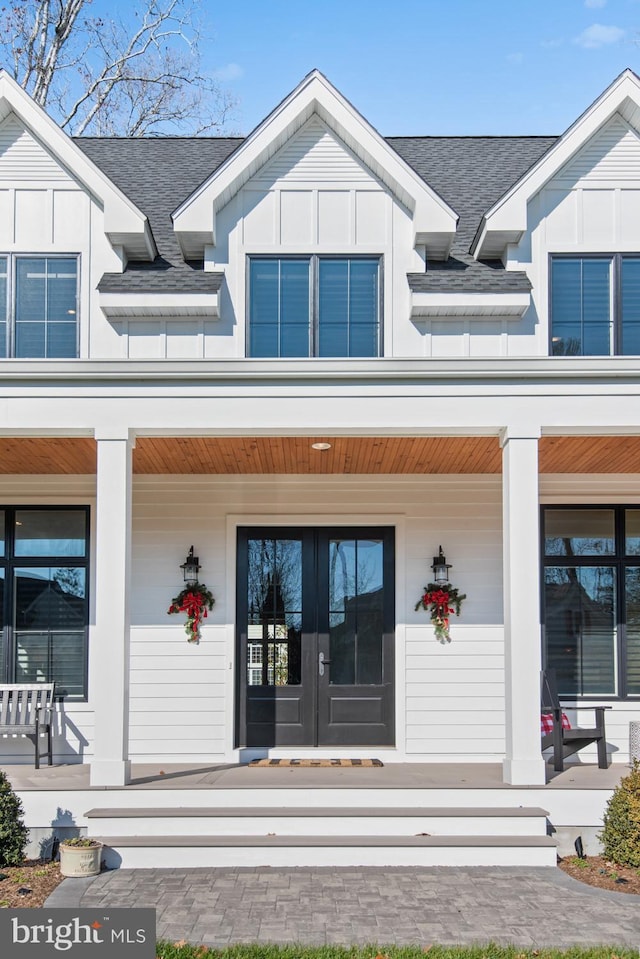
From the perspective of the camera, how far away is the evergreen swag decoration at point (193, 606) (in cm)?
964

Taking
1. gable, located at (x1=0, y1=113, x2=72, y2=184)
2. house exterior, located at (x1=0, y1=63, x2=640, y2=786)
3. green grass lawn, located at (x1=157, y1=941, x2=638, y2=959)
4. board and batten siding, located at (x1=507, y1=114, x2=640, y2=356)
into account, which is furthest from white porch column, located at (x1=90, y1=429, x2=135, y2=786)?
board and batten siding, located at (x1=507, y1=114, x2=640, y2=356)

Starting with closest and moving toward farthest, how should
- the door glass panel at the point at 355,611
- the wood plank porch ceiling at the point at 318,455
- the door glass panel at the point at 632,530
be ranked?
the wood plank porch ceiling at the point at 318,455 → the door glass panel at the point at 355,611 → the door glass panel at the point at 632,530

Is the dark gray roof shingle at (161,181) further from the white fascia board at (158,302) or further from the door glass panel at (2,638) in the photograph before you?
the door glass panel at (2,638)

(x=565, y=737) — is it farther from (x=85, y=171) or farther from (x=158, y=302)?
(x=85, y=171)

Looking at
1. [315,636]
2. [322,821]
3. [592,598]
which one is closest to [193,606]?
[315,636]

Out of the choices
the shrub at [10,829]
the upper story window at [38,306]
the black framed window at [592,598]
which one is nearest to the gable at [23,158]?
the upper story window at [38,306]

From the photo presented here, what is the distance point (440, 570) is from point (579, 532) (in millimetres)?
Result: 1557

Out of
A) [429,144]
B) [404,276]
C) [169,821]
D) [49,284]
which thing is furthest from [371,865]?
[429,144]

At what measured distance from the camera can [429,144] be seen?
11.6 metres

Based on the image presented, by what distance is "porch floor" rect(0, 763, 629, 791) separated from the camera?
24.8 ft

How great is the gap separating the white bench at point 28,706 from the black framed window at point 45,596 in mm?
247

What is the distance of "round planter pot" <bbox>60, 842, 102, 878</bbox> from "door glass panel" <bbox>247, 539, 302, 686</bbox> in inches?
127

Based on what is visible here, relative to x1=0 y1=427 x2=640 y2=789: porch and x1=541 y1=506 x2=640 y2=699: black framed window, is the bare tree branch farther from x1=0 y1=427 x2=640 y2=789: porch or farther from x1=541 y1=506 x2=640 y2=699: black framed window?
x1=541 y1=506 x2=640 y2=699: black framed window

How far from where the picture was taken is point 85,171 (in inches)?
322
